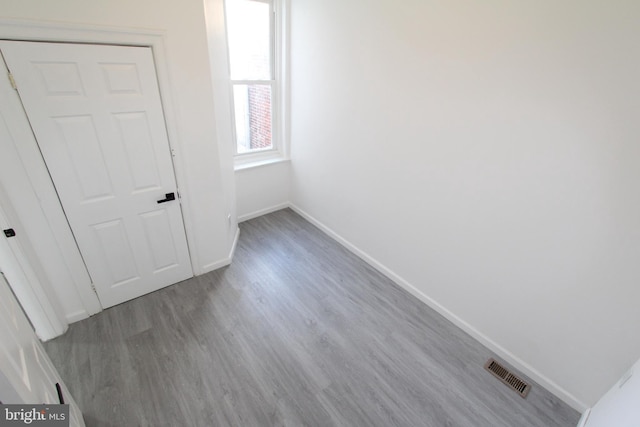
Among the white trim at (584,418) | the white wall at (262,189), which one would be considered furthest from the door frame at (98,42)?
the white trim at (584,418)

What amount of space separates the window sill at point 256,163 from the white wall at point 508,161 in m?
1.20

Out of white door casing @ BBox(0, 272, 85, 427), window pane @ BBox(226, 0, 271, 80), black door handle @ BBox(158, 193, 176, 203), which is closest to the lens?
white door casing @ BBox(0, 272, 85, 427)

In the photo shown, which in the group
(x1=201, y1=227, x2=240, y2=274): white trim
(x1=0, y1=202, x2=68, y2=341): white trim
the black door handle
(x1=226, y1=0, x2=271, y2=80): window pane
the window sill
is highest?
(x1=226, y1=0, x2=271, y2=80): window pane

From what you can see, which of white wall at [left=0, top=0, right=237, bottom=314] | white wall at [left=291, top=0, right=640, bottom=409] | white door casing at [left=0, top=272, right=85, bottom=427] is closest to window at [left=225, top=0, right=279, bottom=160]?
white wall at [left=291, top=0, right=640, bottom=409]

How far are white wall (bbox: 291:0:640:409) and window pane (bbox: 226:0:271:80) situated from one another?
0.63 meters

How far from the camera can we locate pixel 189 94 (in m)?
2.22

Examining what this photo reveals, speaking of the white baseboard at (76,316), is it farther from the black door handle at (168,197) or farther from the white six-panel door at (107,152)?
the black door handle at (168,197)

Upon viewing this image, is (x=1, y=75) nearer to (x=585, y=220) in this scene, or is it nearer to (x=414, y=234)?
(x=414, y=234)

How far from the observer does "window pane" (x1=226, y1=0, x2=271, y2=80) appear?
3131 millimetres

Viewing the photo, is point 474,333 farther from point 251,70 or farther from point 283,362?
point 251,70

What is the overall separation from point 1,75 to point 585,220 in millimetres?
3381

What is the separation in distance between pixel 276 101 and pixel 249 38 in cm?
74

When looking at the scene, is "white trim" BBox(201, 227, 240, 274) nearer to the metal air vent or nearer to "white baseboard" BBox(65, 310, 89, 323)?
"white baseboard" BBox(65, 310, 89, 323)

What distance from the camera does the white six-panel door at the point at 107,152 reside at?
1.76m
